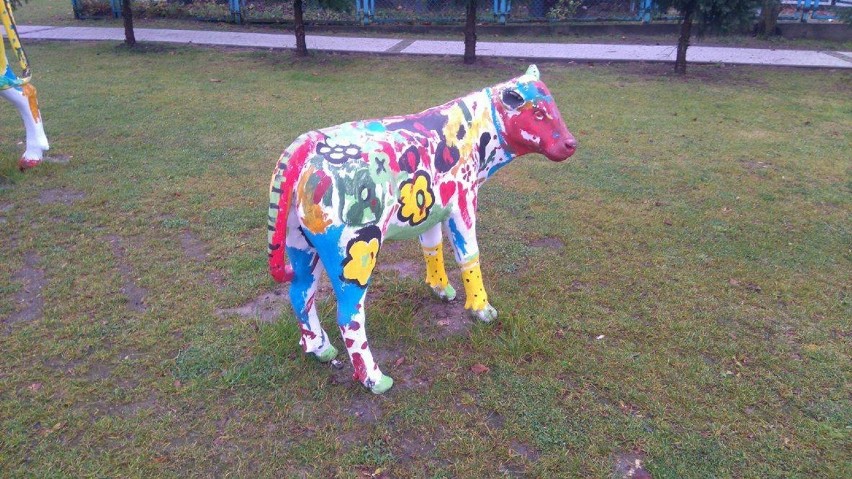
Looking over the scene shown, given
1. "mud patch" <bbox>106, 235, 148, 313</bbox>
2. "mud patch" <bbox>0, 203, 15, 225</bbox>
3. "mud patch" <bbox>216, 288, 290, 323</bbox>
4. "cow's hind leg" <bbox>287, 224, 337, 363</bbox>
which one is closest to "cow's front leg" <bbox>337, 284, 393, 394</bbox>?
"cow's hind leg" <bbox>287, 224, 337, 363</bbox>

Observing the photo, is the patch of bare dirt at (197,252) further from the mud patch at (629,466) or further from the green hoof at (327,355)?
the mud patch at (629,466)

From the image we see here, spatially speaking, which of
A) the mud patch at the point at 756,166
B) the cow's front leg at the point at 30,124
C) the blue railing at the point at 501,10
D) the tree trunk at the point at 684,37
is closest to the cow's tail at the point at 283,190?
the cow's front leg at the point at 30,124

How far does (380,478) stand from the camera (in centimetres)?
295

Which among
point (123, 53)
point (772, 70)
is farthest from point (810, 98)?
point (123, 53)

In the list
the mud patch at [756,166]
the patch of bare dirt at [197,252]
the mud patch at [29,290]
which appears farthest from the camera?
the mud patch at [756,166]

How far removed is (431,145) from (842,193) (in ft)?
16.8

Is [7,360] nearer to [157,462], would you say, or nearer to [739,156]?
[157,462]

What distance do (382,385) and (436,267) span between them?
3.58 ft

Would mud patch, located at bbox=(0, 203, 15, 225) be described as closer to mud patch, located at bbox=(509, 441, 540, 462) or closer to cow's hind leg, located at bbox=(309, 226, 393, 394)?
cow's hind leg, located at bbox=(309, 226, 393, 394)

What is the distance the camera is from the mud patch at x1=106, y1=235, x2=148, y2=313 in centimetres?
429

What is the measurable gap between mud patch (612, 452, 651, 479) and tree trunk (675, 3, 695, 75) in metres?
9.35

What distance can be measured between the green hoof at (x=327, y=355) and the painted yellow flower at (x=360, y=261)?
2.31ft

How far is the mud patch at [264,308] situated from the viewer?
418 centimetres

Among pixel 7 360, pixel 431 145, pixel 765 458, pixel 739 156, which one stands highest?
pixel 431 145
